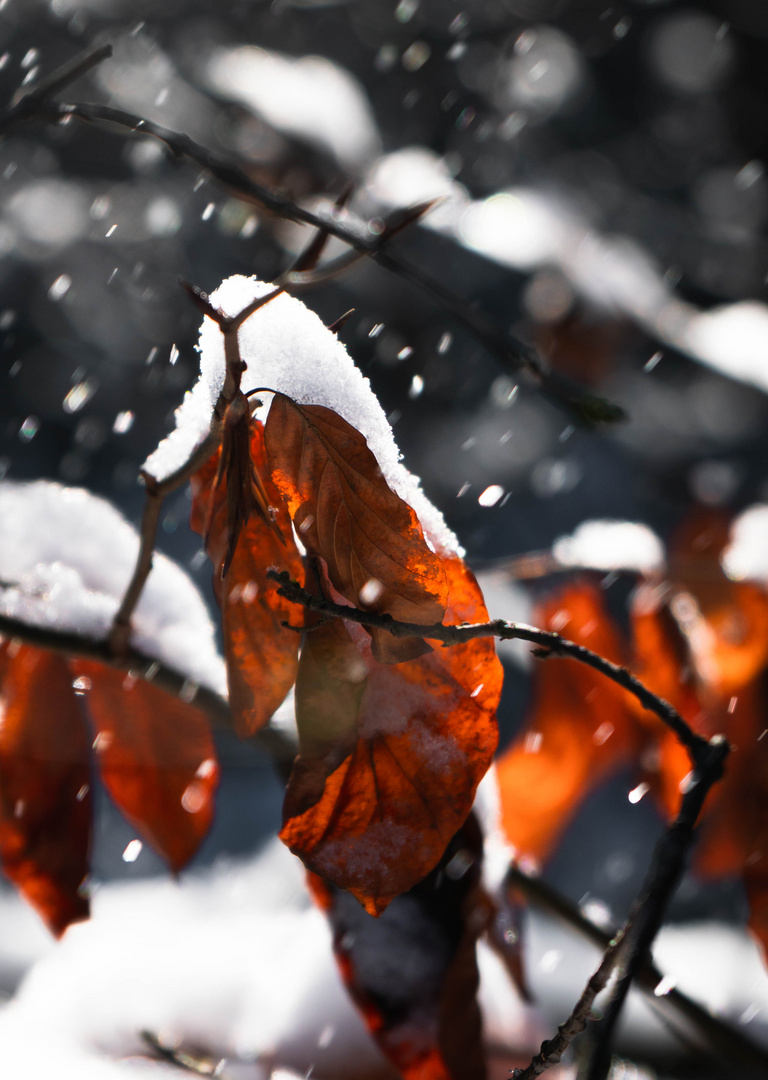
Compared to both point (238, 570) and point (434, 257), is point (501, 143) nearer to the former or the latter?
point (434, 257)

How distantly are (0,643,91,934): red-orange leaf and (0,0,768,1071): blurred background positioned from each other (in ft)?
3.19

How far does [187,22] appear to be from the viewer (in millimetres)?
1807

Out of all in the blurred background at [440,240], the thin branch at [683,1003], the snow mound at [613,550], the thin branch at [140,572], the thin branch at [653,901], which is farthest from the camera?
the blurred background at [440,240]

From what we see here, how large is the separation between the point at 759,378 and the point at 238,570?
78cm

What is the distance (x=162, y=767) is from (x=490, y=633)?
0.29 metres

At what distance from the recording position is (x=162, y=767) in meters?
0.42

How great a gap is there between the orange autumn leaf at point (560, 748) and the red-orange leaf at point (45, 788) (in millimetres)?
362

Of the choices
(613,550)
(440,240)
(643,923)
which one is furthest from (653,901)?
(440,240)

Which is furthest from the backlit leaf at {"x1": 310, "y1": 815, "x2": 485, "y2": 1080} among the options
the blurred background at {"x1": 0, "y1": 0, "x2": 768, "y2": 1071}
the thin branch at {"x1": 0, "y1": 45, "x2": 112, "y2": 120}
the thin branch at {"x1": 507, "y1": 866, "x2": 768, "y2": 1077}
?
the blurred background at {"x1": 0, "y1": 0, "x2": 768, "y2": 1071}

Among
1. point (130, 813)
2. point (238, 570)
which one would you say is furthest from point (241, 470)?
point (130, 813)

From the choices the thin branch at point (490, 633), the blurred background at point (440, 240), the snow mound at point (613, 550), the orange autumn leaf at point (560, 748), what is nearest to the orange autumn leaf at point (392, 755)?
the thin branch at point (490, 633)

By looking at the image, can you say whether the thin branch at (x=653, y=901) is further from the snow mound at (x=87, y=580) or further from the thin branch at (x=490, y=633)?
the snow mound at (x=87, y=580)

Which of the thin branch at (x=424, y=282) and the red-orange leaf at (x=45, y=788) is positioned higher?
the thin branch at (x=424, y=282)

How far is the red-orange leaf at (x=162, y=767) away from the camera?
418 mm
